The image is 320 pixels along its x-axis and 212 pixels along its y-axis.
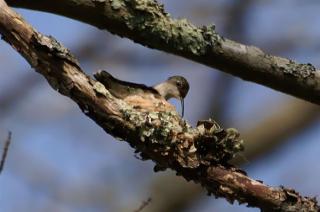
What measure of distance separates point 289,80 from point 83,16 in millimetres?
344

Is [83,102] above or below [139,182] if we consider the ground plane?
below

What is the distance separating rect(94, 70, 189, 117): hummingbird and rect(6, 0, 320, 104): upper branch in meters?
0.05

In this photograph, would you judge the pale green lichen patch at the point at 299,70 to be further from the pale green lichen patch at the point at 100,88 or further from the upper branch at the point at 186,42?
the pale green lichen patch at the point at 100,88

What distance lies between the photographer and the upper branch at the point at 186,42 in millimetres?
1137

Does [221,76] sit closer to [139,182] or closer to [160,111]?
[139,182]

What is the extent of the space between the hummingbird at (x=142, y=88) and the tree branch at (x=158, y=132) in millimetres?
34

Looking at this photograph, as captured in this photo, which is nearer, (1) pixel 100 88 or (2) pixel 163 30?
(1) pixel 100 88

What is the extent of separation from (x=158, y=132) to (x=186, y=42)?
20 cm

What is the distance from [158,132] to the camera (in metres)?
1.04

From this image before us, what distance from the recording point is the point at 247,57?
3.84ft

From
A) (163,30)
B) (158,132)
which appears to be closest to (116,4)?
(163,30)

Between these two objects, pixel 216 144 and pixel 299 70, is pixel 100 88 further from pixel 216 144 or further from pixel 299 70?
pixel 299 70

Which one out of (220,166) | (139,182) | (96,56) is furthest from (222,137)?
(96,56)

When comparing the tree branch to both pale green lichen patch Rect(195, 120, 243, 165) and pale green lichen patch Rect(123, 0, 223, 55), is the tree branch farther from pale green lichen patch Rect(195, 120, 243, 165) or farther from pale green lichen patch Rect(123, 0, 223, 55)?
pale green lichen patch Rect(123, 0, 223, 55)
